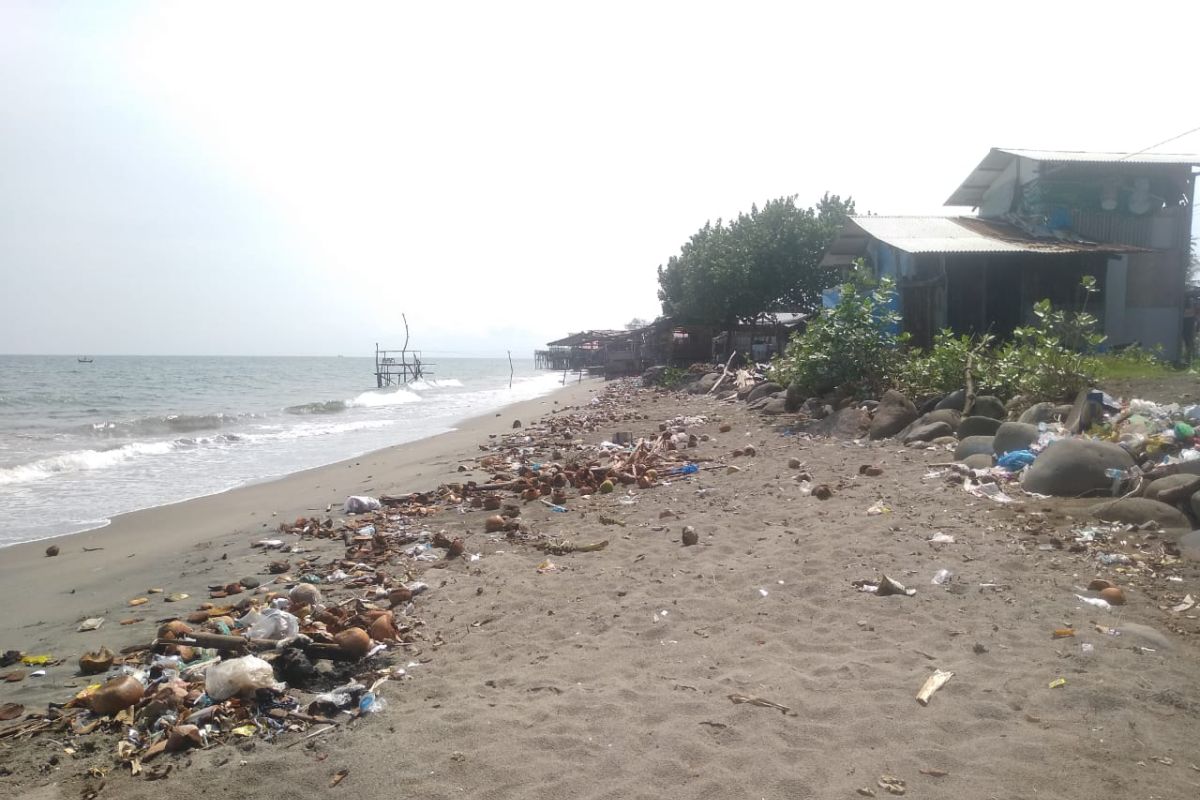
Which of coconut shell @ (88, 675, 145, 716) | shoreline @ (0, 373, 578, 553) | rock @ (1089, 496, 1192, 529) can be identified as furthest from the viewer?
shoreline @ (0, 373, 578, 553)

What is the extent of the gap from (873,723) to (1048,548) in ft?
9.53

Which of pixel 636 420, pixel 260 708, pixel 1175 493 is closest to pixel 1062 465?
pixel 1175 493

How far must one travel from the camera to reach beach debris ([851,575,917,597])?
4688 mm

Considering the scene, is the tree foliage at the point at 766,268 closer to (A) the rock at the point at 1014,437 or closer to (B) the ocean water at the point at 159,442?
(B) the ocean water at the point at 159,442

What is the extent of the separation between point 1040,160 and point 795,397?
915 cm

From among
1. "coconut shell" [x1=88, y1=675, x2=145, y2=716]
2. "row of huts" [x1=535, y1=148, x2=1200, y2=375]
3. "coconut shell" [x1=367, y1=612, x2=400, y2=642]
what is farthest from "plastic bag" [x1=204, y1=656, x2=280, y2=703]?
"row of huts" [x1=535, y1=148, x2=1200, y2=375]

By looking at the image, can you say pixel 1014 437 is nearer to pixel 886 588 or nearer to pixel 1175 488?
pixel 1175 488

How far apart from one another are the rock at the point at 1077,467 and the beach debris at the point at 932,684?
12.2 feet

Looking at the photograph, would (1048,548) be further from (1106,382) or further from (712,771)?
(1106,382)

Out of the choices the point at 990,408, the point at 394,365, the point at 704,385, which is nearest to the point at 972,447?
the point at 990,408

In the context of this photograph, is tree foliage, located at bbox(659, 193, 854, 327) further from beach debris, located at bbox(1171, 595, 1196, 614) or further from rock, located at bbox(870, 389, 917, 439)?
beach debris, located at bbox(1171, 595, 1196, 614)

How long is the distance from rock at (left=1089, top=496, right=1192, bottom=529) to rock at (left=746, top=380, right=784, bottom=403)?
9422mm

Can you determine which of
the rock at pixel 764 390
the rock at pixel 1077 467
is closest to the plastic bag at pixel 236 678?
the rock at pixel 1077 467

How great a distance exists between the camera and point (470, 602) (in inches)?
199
